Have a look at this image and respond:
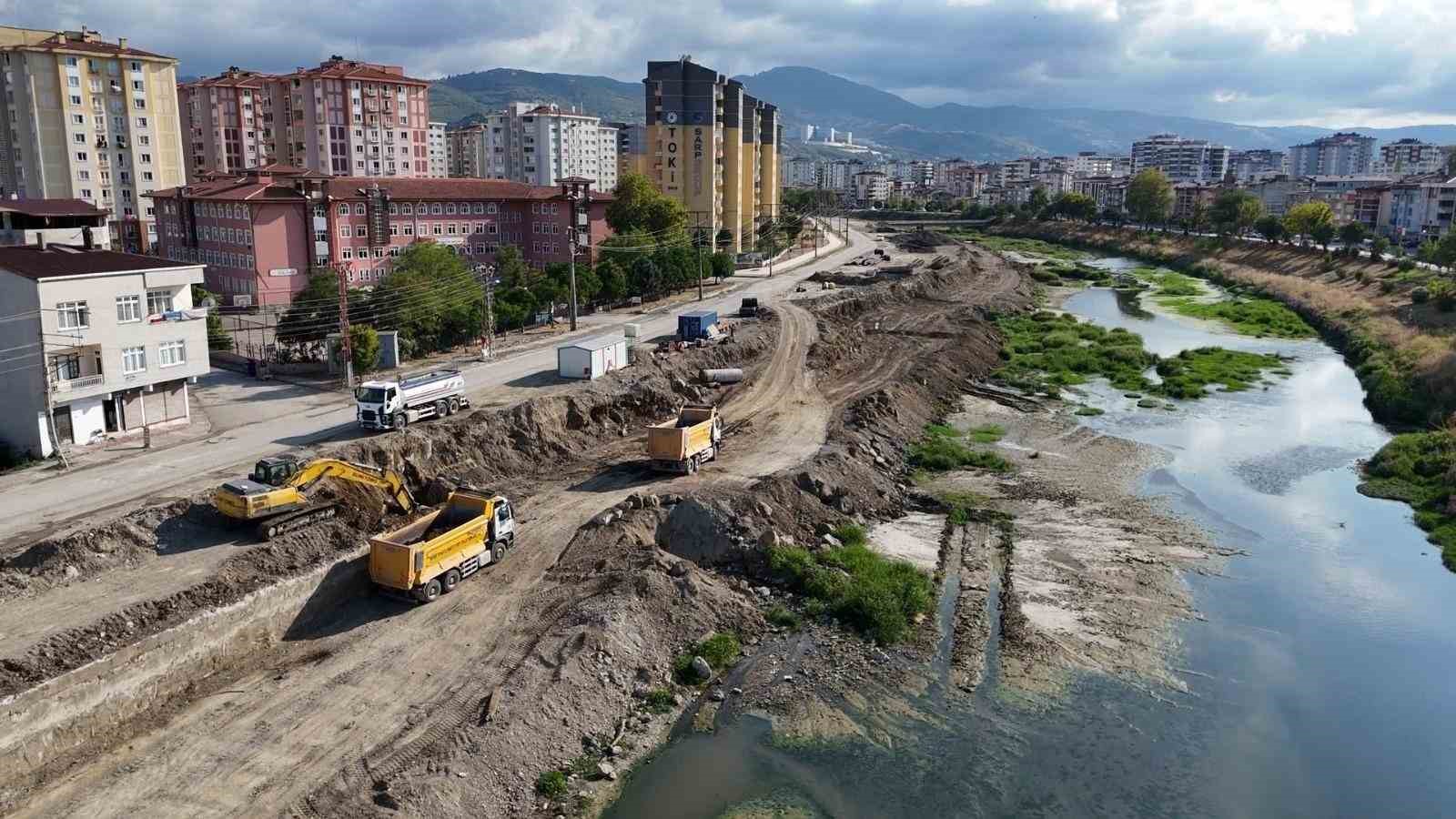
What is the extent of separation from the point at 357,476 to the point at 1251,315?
217 feet

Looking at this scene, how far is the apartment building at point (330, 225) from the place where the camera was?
59656 mm

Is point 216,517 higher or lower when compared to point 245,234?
lower

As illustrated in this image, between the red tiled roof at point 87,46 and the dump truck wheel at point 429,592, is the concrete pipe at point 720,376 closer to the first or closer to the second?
the dump truck wheel at point 429,592

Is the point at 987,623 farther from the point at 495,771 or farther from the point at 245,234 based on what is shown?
the point at 245,234

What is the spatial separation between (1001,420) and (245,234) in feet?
147

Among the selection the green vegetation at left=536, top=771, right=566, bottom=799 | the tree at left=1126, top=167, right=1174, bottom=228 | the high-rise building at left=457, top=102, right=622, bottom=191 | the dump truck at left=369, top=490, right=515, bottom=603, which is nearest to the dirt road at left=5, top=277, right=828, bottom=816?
the dump truck at left=369, top=490, right=515, bottom=603

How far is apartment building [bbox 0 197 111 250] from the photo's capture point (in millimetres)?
40656

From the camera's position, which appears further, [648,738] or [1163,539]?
[1163,539]

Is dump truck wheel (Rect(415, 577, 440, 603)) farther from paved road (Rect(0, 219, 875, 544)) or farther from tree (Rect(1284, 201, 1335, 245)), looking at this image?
tree (Rect(1284, 201, 1335, 245))

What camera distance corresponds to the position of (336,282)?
142ft

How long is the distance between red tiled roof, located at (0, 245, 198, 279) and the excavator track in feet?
37.9

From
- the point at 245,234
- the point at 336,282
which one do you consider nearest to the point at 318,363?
the point at 336,282

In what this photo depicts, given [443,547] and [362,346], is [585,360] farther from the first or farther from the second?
[443,547]

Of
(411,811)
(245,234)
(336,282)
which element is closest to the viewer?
(411,811)
